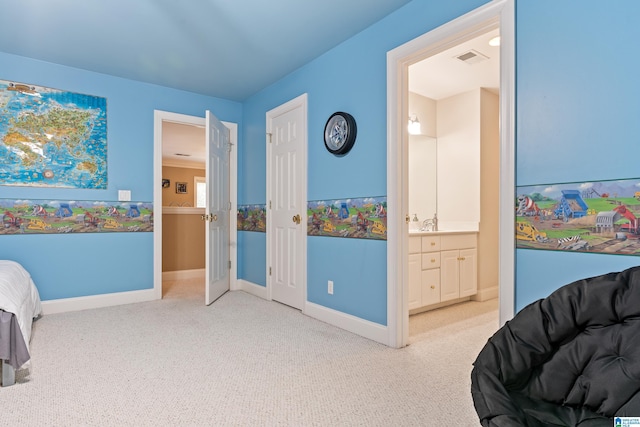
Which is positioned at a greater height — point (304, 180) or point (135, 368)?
point (304, 180)

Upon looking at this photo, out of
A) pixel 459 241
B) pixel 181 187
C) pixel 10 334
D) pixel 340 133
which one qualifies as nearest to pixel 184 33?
pixel 340 133

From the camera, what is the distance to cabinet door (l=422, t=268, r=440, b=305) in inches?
138

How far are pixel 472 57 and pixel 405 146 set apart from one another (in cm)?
140

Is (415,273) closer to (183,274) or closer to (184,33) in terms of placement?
(184,33)

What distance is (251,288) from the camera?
4453 millimetres

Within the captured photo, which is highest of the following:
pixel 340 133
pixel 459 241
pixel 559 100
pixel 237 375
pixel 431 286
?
pixel 340 133

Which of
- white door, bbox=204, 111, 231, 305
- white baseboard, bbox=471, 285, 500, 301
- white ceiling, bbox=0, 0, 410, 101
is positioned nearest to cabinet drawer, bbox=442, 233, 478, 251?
white baseboard, bbox=471, 285, 500, 301

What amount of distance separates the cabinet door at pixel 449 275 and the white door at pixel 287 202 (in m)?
1.43

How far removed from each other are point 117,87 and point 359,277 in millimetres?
3304

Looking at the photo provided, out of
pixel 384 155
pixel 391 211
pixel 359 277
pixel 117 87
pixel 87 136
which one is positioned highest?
pixel 117 87

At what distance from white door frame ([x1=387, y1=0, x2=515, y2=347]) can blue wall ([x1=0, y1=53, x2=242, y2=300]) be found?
9.25 ft

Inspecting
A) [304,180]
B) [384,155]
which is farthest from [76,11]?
[384,155]

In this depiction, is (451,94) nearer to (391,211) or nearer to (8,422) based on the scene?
(391,211)

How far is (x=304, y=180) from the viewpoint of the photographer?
3.54 m
